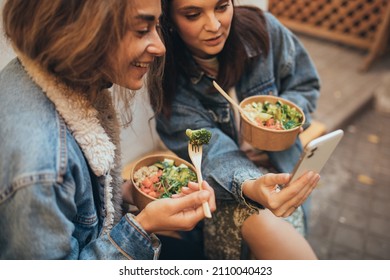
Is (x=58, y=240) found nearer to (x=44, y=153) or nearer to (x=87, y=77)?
(x=44, y=153)

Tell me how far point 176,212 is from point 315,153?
1.21ft

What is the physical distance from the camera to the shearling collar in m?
0.84

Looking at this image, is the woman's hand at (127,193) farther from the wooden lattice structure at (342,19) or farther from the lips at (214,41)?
the wooden lattice structure at (342,19)

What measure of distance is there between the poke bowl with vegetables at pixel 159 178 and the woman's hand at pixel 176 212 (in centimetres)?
8

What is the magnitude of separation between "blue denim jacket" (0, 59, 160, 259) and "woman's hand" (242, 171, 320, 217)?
484 millimetres

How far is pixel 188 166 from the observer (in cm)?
114

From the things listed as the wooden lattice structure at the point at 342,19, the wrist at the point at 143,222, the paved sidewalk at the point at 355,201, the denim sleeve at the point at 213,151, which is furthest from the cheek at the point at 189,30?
the wooden lattice structure at the point at 342,19

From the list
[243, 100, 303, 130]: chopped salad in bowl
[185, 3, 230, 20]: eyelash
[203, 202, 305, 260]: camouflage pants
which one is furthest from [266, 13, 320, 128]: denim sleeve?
[203, 202, 305, 260]: camouflage pants

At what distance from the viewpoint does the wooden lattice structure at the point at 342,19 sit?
376 cm

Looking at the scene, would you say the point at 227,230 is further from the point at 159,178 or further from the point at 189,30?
the point at 189,30

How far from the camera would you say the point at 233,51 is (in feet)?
4.66

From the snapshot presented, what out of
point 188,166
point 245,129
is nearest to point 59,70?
point 188,166

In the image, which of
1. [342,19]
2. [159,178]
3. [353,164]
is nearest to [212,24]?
[159,178]

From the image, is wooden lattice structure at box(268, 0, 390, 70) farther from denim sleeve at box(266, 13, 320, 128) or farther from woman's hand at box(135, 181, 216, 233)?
woman's hand at box(135, 181, 216, 233)
